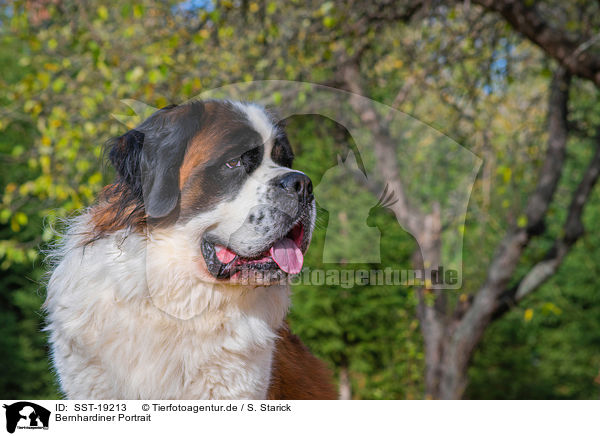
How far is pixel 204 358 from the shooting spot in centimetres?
193

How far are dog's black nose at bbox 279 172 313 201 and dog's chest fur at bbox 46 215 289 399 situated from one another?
0.43 m

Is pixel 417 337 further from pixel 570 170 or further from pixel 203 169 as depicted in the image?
pixel 203 169

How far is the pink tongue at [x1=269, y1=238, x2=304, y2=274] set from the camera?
6.24 ft

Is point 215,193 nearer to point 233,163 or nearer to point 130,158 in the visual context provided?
point 233,163

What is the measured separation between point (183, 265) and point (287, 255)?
14.9 inches

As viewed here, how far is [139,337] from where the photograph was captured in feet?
6.36

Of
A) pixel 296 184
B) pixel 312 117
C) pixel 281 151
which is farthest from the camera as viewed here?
pixel 312 117

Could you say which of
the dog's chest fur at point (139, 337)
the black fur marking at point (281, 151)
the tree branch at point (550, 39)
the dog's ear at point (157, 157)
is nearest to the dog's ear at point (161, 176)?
the dog's ear at point (157, 157)

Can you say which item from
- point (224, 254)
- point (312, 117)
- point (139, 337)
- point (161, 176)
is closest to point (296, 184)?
point (224, 254)

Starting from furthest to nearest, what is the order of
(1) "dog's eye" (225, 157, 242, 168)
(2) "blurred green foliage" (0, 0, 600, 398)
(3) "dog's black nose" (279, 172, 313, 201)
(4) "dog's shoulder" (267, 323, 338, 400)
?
(2) "blurred green foliage" (0, 0, 600, 398)
(4) "dog's shoulder" (267, 323, 338, 400)
(1) "dog's eye" (225, 157, 242, 168)
(3) "dog's black nose" (279, 172, 313, 201)
